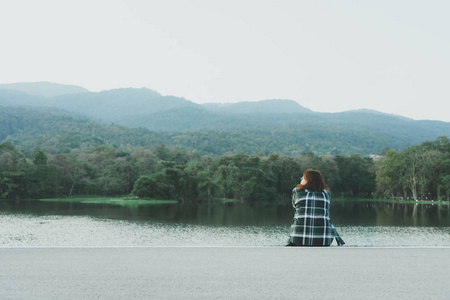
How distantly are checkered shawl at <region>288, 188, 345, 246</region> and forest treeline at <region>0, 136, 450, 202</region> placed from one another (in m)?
53.2

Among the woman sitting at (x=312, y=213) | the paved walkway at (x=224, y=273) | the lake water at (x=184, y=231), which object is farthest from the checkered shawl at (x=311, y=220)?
the lake water at (x=184, y=231)

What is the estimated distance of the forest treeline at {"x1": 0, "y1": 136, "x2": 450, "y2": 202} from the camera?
57.5 m

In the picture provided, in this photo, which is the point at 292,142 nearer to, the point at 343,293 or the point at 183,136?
the point at 183,136

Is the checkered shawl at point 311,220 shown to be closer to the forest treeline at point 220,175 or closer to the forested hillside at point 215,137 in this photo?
the forest treeline at point 220,175

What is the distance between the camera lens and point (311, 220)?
5.42m

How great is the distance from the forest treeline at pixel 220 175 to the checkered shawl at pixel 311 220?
5319 cm

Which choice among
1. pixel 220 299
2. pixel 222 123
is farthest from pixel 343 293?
pixel 222 123

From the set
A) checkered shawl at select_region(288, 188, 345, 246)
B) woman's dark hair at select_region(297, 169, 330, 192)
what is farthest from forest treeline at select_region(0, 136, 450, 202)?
woman's dark hair at select_region(297, 169, 330, 192)

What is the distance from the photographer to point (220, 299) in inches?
143

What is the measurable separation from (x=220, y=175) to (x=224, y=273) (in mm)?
61028

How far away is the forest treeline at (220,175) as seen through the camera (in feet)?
189

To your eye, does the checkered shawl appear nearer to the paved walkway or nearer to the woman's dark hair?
the woman's dark hair

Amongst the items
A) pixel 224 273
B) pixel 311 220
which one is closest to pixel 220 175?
pixel 311 220

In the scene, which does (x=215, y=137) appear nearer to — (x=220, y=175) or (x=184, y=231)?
(x=220, y=175)
